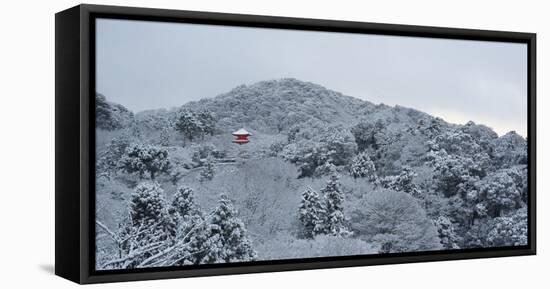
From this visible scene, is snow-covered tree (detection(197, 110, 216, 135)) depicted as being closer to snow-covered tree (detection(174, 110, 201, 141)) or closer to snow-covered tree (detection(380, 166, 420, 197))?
snow-covered tree (detection(174, 110, 201, 141))

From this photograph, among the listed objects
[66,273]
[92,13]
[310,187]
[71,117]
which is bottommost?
[66,273]

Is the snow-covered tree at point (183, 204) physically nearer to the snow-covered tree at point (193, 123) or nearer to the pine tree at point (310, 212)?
the snow-covered tree at point (193, 123)

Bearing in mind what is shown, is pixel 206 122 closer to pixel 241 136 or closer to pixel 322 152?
pixel 241 136

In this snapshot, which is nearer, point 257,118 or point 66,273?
point 66,273

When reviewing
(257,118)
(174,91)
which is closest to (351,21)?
(257,118)

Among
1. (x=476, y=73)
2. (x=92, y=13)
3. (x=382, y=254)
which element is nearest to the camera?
(x=92, y=13)

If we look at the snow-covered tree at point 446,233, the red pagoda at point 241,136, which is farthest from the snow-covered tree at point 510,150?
the red pagoda at point 241,136

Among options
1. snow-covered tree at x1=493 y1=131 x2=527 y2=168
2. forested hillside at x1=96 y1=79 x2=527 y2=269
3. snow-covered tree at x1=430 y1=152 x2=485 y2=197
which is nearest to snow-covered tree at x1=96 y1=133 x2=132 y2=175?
forested hillside at x1=96 y1=79 x2=527 y2=269

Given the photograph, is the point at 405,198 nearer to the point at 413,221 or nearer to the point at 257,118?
the point at 413,221
